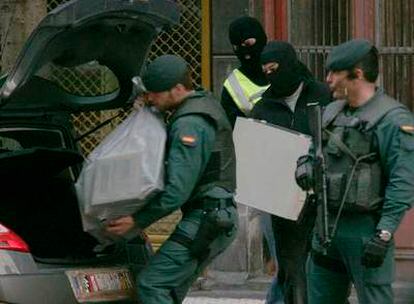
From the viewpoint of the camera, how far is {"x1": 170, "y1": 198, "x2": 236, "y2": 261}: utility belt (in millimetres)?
7926

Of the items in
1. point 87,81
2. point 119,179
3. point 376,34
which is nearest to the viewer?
point 119,179

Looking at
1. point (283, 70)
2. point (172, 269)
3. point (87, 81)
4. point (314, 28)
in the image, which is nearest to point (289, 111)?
point (283, 70)

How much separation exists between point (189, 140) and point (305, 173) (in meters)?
0.66

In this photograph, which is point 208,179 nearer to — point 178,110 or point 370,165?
point 178,110

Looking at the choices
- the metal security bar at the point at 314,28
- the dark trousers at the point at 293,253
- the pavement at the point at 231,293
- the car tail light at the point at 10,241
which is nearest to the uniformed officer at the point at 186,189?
the car tail light at the point at 10,241

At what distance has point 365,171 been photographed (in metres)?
7.67

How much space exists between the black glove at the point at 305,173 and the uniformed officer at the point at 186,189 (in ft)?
1.24

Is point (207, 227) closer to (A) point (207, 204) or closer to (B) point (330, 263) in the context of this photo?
(A) point (207, 204)

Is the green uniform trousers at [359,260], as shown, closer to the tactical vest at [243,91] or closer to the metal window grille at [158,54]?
the tactical vest at [243,91]

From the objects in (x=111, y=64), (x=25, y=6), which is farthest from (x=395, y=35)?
(x=111, y=64)

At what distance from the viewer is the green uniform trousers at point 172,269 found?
7848 mm

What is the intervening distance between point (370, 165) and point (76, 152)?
5.12 feet

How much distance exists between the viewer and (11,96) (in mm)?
7496

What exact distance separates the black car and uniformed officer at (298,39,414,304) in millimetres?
1038
